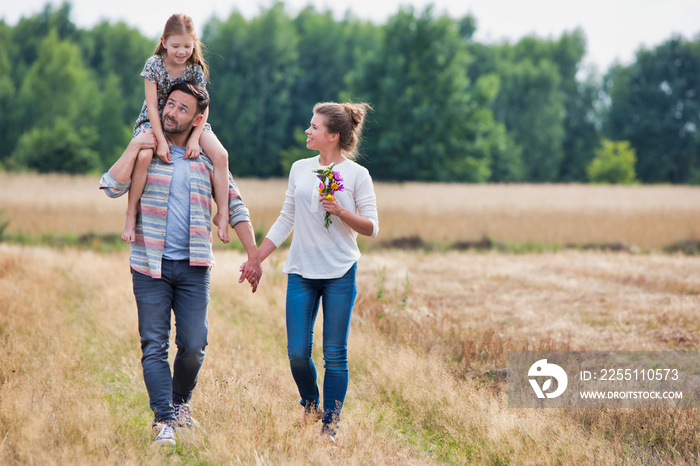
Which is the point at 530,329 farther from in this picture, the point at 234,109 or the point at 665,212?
the point at 234,109

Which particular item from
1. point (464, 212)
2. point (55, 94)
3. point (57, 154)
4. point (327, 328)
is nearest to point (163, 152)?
point (327, 328)

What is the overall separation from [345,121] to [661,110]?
71.1m

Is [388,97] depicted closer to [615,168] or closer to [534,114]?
[615,168]

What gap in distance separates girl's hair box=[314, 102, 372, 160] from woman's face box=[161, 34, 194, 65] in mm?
825

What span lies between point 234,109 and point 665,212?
116 ft

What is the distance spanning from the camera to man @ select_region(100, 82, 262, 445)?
390cm

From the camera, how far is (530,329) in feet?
26.3

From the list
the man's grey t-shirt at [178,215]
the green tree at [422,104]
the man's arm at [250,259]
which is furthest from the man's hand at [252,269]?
the green tree at [422,104]

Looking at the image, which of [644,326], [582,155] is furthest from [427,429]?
[582,155]

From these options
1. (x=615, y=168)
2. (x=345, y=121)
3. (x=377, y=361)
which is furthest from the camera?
(x=615, y=168)

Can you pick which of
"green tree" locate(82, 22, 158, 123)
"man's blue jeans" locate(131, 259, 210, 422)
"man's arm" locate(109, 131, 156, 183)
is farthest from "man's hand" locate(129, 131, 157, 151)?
"green tree" locate(82, 22, 158, 123)

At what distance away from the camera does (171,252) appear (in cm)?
394

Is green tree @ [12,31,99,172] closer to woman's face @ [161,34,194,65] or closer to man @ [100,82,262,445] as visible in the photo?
woman's face @ [161,34,194,65]

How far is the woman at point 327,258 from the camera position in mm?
4047
